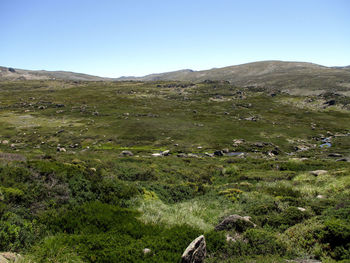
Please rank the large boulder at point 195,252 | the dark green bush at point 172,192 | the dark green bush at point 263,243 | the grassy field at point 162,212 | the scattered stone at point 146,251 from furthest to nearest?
the dark green bush at point 172,192
the dark green bush at point 263,243
the grassy field at point 162,212
the scattered stone at point 146,251
the large boulder at point 195,252

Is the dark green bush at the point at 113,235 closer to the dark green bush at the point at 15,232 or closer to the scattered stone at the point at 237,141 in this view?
the dark green bush at the point at 15,232

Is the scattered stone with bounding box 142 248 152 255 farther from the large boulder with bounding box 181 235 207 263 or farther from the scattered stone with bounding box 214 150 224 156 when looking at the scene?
the scattered stone with bounding box 214 150 224 156

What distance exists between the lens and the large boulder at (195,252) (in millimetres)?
7449

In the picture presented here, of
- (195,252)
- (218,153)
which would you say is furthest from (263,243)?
(218,153)

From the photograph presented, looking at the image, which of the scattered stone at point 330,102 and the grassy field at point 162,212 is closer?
the grassy field at point 162,212

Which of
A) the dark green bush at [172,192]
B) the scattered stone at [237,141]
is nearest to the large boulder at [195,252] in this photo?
the dark green bush at [172,192]

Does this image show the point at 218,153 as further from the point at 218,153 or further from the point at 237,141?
the point at 237,141

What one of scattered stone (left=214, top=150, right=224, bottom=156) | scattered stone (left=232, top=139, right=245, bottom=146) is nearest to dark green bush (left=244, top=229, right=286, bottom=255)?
scattered stone (left=214, top=150, right=224, bottom=156)

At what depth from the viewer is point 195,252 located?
765 centimetres

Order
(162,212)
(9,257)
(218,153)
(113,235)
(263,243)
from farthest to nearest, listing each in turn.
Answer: (218,153) → (162,212) → (263,243) → (113,235) → (9,257)

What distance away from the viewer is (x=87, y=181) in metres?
13.7

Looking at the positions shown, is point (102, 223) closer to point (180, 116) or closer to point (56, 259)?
point (56, 259)

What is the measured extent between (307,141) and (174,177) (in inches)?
1603

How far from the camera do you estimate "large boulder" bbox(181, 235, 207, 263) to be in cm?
745
